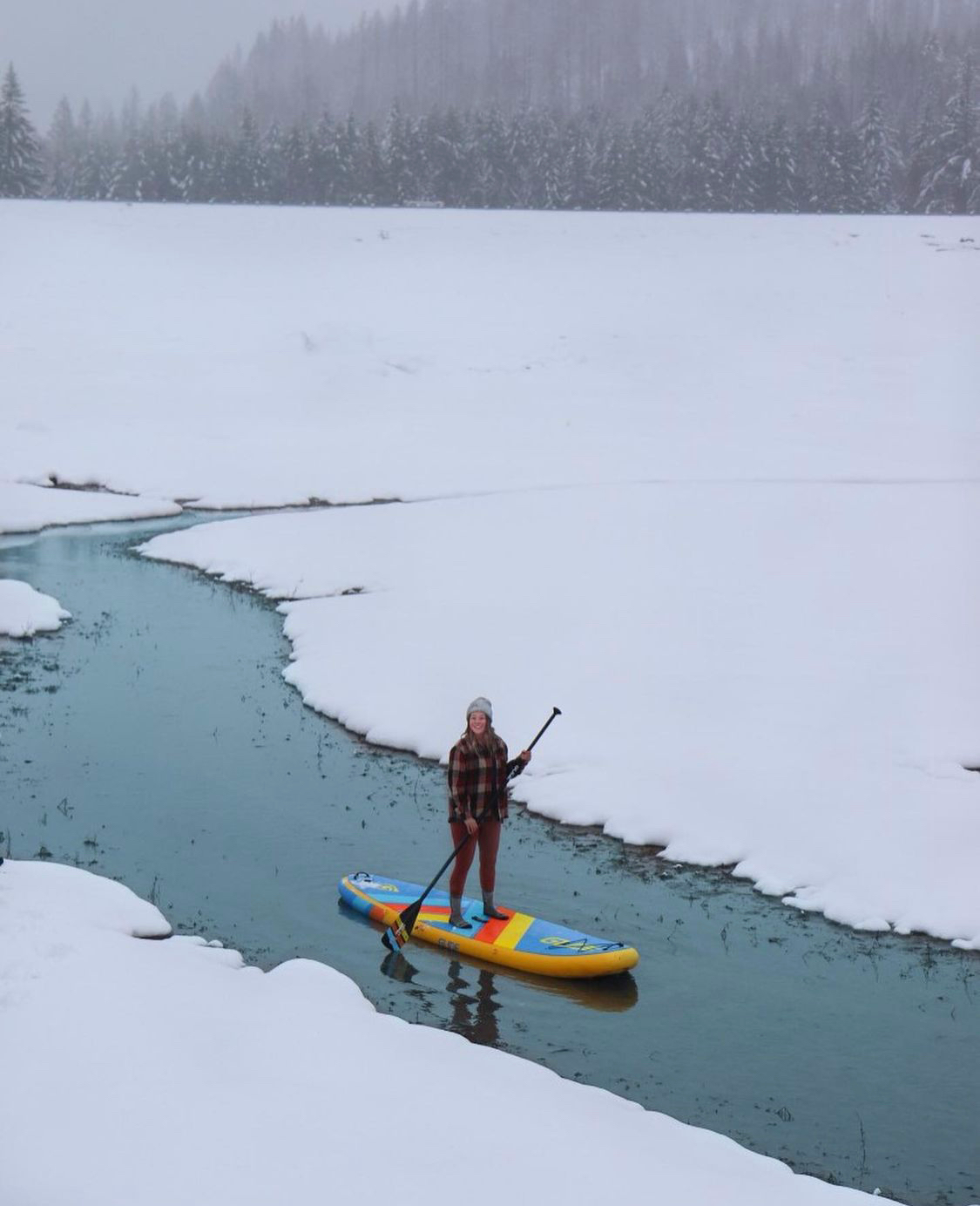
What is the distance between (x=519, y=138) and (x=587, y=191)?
5370mm

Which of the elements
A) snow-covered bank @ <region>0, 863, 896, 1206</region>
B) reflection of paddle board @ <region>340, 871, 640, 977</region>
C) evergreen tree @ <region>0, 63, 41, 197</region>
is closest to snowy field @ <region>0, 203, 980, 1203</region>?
snow-covered bank @ <region>0, 863, 896, 1206</region>

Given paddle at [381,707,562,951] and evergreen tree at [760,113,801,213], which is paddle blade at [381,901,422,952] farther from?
evergreen tree at [760,113,801,213]

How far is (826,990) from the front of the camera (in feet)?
38.6

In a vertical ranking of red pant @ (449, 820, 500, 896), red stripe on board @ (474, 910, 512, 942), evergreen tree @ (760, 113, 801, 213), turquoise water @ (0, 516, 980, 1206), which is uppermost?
evergreen tree @ (760, 113, 801, 213)

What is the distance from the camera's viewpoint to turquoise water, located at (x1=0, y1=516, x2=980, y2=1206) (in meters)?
9.97

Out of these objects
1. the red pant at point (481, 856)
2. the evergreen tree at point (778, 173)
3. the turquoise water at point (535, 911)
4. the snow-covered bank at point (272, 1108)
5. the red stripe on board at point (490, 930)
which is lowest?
the turquoise water at point (535, 911)

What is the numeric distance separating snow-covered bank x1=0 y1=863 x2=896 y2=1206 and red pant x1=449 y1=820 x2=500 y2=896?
2657 mm

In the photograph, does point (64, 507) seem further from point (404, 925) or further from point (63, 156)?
point (63, 156)

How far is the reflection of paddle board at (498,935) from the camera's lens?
11820mm

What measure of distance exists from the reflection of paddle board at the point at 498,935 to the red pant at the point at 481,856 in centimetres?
29

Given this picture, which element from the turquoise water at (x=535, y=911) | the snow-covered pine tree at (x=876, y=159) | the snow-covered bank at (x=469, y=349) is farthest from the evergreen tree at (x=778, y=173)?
the turquoise water at (x=535, y=911)

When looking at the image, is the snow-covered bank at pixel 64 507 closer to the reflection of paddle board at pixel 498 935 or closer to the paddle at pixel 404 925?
the reflection of paddle board at pixel 498 935

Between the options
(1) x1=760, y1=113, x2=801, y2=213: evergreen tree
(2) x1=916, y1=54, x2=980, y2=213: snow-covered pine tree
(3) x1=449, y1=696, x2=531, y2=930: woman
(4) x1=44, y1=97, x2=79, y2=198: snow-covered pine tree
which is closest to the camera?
(3) x1=449, y1=696, x2=531, y2=930: woman

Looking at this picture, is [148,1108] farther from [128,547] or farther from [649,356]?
[649,356]
